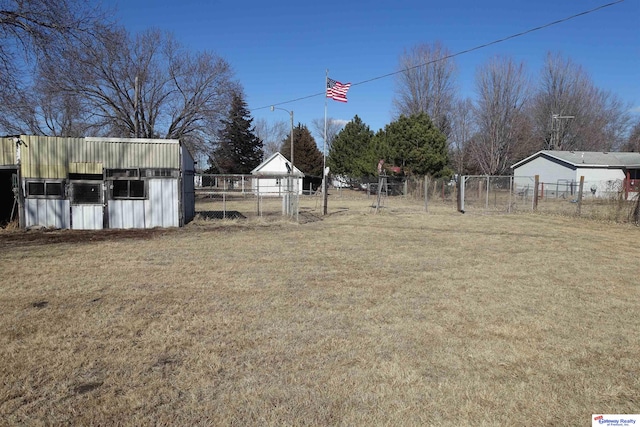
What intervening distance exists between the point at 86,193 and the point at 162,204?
107 inches

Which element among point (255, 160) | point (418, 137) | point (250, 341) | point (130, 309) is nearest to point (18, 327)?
point (130, 309)

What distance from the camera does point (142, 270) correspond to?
8641 millimetres

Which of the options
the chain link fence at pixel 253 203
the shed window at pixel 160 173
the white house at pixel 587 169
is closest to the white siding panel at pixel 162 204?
the shed window at pixel 160 173

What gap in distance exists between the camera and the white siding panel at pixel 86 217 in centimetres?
1587

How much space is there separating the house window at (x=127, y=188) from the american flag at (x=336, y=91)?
34.5 feet

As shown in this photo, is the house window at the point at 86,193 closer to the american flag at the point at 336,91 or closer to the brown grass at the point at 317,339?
the brown grass at the point at 317,339

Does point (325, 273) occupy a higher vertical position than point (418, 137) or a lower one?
lower

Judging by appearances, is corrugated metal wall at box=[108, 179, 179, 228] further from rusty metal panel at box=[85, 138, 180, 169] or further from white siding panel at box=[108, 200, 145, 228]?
rusty metal panel at box=[85, 138, 180, 169]

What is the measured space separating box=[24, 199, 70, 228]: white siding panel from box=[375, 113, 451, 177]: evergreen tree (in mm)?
30479

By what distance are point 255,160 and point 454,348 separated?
53.3 meters

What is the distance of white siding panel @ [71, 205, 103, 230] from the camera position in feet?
52.1

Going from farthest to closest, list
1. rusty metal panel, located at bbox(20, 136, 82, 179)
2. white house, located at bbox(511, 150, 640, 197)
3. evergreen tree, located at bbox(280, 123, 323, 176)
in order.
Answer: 1. evergreen tree, located at bbox(280, 123, 323, 176)
2. white house, located at bbox(511, 150, 640, 197)
3. rusty metal panel, located at bbox(20, 136, 82, 179)

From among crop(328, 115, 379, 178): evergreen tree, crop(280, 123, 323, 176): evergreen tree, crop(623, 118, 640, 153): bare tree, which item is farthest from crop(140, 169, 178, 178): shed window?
crop(623, 118, 640, 153): bare tree

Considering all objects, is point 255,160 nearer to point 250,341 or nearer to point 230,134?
point 230,134
